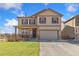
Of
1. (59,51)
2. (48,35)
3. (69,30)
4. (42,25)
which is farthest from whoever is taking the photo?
(42,25)

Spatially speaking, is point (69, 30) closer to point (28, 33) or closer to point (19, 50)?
point (28, 33)

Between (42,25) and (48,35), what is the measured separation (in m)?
2.00

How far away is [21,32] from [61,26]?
17.4 ft

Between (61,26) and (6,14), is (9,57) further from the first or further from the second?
(61,26)

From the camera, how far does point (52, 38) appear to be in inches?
1075

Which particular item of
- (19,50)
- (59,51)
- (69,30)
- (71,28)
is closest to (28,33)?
(69,30)

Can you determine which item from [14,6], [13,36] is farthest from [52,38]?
[14,6]

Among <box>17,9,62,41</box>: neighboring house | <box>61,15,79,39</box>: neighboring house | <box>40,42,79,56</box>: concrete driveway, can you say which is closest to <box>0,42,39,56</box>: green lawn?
<box>40,42,79,56</box>: concrete driveway

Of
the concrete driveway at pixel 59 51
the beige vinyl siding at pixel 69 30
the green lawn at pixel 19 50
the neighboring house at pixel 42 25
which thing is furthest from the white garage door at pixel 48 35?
the green lawn at pixel 19 50

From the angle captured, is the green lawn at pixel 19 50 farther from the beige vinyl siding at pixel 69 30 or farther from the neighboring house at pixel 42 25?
the beige vinyl siding at pixel 69 30

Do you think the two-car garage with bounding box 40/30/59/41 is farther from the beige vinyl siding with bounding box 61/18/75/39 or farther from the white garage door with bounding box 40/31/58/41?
the beige vinyl siding with bounding box 61/18/75/39

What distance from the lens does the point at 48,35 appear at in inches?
1062

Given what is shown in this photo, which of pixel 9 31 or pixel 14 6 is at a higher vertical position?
pixel 14 6

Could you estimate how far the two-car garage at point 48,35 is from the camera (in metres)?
26.9
